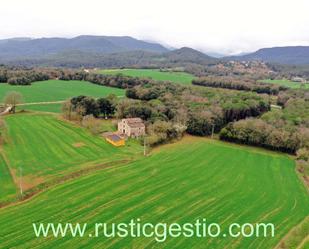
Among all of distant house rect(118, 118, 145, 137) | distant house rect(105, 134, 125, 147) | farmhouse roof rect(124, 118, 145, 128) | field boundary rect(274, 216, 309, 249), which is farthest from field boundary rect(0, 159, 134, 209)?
field boundary rect(274, 216, 309, 249)

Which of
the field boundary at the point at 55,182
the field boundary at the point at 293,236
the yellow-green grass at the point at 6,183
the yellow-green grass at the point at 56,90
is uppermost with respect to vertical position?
the yellow-green grass at the point at 56,90

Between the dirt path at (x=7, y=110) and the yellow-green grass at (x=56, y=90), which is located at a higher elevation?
the yellow-green grass at (x=56, y=90)

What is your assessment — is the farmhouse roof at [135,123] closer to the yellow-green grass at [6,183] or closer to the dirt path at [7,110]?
the yellow-green grass at [6,183]

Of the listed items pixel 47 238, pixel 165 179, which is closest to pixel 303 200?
pixel 165 179

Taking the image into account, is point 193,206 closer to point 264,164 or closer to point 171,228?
point 171,228

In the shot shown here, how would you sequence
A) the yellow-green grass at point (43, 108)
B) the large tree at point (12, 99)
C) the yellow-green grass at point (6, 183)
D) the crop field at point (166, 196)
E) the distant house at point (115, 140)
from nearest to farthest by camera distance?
the crop field at point (166, 196) → the yellow-green grass at point (6, 183) → the distant house at point (115, 140) → the large tree at point (12, 99) → the yellow-green grass at point (43, 108)

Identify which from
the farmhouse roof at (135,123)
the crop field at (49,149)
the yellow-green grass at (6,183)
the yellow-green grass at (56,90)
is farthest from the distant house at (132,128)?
the yellow-green grass at (56,90)
